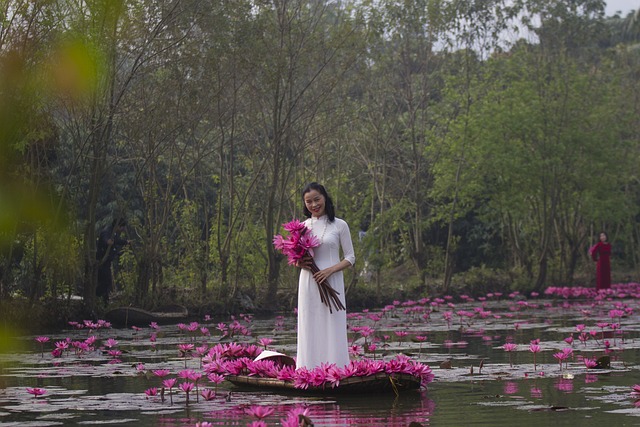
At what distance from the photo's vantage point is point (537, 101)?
111 feet

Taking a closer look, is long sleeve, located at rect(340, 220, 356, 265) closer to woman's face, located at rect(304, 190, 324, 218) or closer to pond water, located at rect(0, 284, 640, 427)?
woman's face, located at rect(304, 190, 324, 218)

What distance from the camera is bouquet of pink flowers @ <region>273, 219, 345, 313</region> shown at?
30.3 feet

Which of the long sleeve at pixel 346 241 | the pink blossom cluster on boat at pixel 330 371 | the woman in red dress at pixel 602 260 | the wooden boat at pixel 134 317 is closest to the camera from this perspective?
the pink blossom cluster on boat at pixel 330 371

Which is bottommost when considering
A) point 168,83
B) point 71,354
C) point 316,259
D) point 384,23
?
point 71,354

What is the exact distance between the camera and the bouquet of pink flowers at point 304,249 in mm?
9242

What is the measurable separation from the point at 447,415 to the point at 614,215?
30.4 m

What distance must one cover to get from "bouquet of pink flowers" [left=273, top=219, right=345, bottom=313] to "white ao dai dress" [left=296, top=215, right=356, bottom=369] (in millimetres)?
56

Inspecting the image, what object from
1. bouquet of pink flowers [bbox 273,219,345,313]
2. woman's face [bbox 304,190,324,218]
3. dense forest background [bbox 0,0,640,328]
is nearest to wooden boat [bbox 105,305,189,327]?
→ dense forest background [bbox 0,0,640,328]

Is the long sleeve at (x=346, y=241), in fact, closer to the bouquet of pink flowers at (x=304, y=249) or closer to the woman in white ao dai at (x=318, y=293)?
the woman in white ao dai at (x=318, y=293)

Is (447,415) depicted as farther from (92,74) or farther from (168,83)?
(168,83)

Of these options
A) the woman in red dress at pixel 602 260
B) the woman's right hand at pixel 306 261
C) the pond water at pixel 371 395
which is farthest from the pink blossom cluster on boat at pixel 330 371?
the woman in red dress at pixel 602 260

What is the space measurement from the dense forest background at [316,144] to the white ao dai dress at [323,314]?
221 inches

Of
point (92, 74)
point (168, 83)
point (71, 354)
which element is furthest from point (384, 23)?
point (92, 74)

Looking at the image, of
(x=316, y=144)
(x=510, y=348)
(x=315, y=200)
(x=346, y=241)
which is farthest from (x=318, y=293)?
(x=316, y=144)
